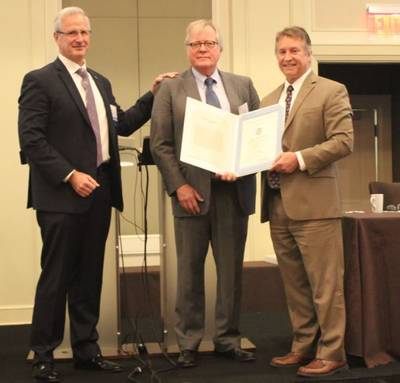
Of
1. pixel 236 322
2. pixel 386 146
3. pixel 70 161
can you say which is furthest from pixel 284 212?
pixel 386 146

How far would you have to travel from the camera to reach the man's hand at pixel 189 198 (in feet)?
9.61

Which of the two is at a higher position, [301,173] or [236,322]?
[301,173]

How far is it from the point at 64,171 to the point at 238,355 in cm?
125

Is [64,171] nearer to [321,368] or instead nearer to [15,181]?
[321,368]

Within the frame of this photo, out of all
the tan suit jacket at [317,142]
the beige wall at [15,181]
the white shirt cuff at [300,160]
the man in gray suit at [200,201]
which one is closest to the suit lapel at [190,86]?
the man in gray suit at [200,201]

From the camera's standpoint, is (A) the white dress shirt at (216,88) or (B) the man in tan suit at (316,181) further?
(A) the white dress shirt at (216,88)

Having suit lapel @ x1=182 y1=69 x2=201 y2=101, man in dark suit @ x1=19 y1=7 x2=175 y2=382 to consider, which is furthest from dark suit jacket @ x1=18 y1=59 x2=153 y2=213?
suit lapel @ x1=182 y1=69 x2=201 y2=101

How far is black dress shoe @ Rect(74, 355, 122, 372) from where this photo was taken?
2986 mm

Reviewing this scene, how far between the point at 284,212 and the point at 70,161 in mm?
996

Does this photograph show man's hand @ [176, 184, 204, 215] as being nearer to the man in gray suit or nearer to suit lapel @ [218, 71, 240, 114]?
the man in gray suit

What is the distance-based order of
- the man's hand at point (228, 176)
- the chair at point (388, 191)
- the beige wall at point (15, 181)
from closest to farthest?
the man's hand at point (228, 176) < the chair at point (388, 191) < the beige wall at point (15, 181)

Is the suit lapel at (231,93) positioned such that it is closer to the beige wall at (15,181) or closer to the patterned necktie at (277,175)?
the patterned necktie at (277,175)

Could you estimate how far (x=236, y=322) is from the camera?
3.17 metres

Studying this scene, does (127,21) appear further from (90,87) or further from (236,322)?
(236,322)
